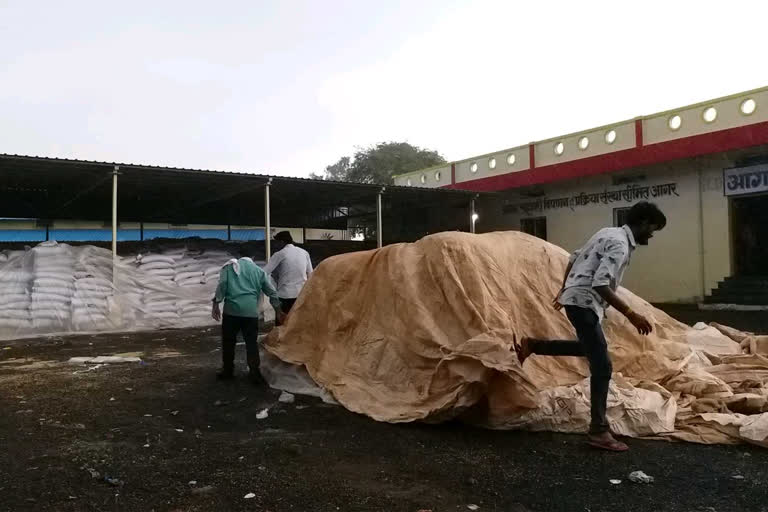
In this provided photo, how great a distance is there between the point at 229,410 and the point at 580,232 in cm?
1208

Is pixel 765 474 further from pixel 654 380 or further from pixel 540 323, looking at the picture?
pixel 540 323

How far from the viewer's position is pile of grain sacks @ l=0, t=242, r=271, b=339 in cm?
980

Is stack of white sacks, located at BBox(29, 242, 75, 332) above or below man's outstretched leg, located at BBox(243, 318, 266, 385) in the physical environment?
above

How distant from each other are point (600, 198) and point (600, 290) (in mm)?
11691

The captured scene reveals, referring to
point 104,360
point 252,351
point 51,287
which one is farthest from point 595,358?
point 51,287

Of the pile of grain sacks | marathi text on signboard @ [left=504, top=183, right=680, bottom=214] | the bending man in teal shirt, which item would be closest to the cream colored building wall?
marathi text on signboard @ [left=504, top=183, right=680, bottom=214]

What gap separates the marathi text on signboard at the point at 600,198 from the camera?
13.0m

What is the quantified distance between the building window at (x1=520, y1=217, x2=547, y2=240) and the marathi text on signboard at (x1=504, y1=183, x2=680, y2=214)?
28 centimetres

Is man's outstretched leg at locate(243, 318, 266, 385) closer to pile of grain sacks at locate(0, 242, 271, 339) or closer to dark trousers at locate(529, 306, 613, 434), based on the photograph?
dark trousers at locate(529, 306, 613, 434)

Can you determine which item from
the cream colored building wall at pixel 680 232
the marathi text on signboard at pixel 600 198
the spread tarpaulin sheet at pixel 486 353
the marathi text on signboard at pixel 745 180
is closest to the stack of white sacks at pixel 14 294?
the spread tarpaulin sheet at pixel 486 353

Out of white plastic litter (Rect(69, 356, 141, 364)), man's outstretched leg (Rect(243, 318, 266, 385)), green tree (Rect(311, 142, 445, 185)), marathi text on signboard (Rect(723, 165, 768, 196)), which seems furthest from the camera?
green tree (Rect(311, 142, 445, 185))

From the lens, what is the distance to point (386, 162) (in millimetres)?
33000

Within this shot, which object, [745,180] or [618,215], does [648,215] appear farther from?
[618,215]

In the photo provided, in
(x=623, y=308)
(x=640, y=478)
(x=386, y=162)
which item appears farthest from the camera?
(x=386, y=162)
